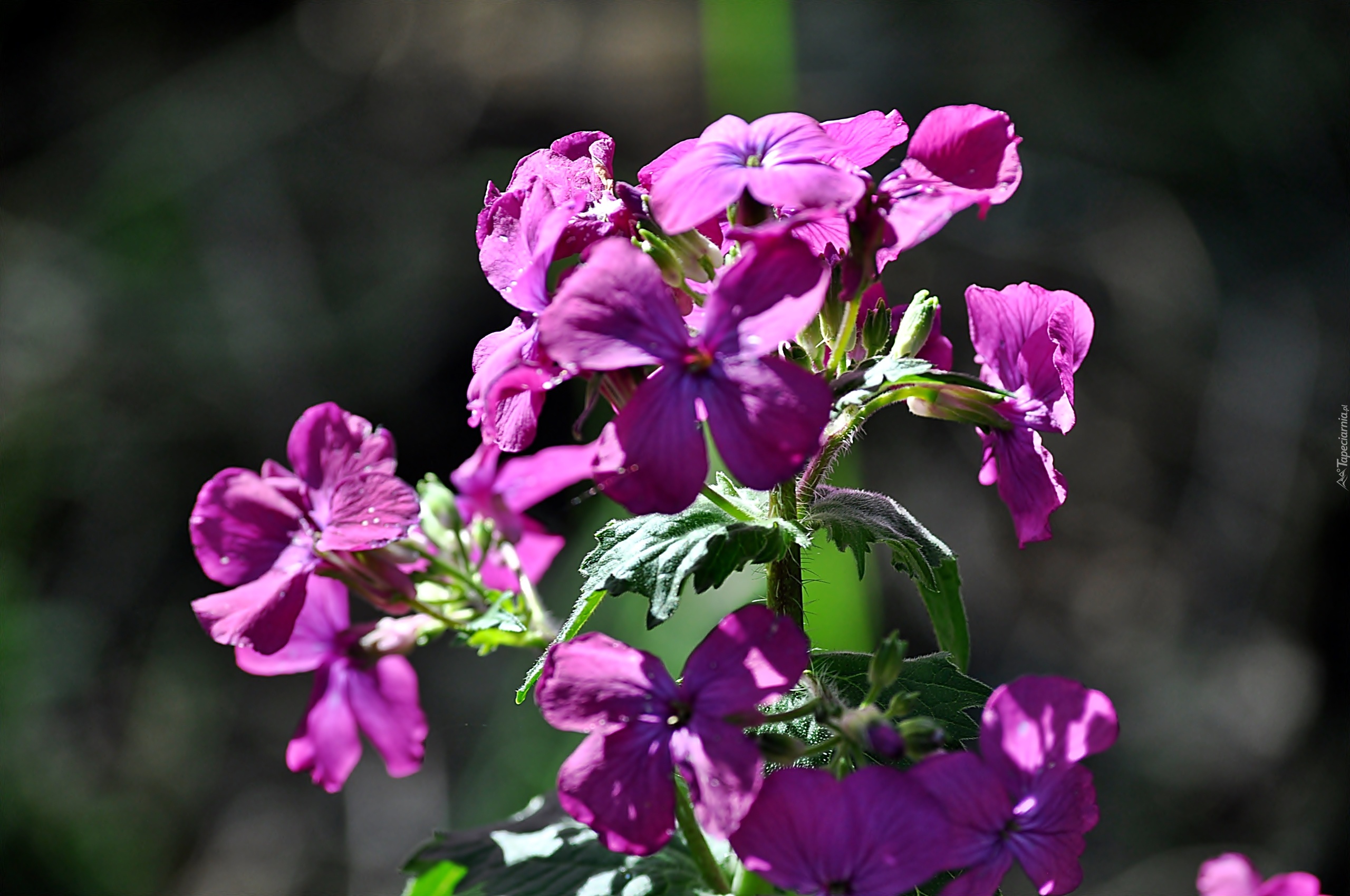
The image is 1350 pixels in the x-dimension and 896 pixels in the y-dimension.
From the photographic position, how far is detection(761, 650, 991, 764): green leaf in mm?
960

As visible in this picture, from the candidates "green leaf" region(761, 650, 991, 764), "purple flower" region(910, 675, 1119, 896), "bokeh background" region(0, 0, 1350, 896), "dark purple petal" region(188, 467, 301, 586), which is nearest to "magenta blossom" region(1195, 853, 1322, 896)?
"purple flower" region(910, 675, 1119, 896)

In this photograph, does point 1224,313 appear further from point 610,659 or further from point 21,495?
point 21,495

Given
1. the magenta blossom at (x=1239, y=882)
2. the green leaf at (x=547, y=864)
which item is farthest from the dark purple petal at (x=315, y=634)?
the magenta blossom at (x=1239, y=882)

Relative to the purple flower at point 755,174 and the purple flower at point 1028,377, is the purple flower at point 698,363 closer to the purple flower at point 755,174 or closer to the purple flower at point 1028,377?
the purple flower at point 755,174

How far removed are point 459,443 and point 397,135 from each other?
1.40m

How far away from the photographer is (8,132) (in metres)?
4.33

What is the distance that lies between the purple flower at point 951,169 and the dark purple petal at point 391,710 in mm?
723

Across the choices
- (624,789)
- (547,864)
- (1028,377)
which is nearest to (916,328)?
(1028,377)

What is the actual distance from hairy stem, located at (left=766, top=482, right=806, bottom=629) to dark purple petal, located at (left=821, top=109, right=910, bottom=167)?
1.01 feet

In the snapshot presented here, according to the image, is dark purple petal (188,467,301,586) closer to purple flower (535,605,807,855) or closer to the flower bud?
purple flower (535,605,807,855)

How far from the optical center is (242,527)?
3.65ft

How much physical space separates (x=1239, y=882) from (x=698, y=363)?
57 centimetres

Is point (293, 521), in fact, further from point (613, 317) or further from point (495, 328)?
point (495, 328)

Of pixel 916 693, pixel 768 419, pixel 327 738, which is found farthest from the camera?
pixel 327 738
